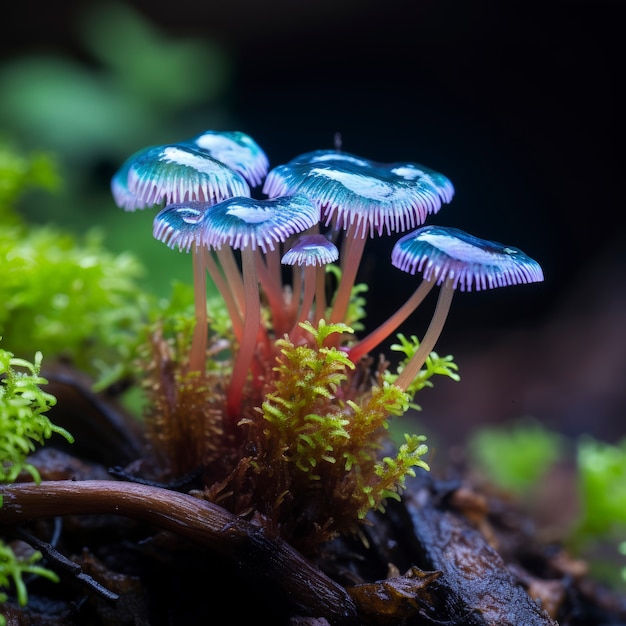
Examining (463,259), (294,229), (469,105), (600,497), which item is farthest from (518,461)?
(469,105)

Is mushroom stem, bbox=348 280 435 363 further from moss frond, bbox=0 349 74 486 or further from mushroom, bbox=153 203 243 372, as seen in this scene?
moss frond, bbox=0 349 74 486

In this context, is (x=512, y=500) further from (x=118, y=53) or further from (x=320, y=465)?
(x=118, y=53)

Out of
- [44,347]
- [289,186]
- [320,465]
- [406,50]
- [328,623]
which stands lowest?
[44,347]

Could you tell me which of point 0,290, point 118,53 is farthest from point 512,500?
point 118,53

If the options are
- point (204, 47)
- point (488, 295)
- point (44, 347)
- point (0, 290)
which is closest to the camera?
point (0, 290)

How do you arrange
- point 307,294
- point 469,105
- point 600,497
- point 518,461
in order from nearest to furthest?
point 307,294 → point 600,497 → point 518,461 → point 469,105

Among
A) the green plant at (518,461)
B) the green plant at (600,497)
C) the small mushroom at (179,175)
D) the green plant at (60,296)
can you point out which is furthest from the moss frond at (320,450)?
the green plant at (518,461)

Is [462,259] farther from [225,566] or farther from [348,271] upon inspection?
[225,566]

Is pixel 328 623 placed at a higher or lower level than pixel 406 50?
lower
